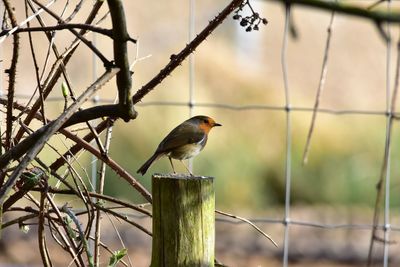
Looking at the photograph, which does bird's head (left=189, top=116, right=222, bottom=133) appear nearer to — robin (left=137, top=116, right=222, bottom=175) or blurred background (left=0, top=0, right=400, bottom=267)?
Result: robin (left=137, top=116, right=222, bottom=175)

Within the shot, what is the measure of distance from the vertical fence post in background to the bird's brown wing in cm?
169

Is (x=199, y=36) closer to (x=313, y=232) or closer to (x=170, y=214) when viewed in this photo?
(x=170, y=214)

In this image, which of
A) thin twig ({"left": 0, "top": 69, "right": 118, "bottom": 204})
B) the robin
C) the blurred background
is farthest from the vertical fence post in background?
the blurred background

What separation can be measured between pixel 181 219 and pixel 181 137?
1834mm

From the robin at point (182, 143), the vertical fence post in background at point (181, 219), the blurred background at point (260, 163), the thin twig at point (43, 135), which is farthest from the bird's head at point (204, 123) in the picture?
the thin twig at point (43, 135)

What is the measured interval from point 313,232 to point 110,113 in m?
6.03

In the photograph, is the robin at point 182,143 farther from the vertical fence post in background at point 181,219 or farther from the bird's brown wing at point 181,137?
the vertical fence post in background at point 181,219

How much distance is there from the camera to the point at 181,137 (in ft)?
12.6

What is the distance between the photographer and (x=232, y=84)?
38.4 ft

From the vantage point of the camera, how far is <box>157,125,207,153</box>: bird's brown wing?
3770 millimetres

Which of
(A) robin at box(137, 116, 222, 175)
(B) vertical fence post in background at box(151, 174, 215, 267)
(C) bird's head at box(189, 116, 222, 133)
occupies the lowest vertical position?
(B) vertical fence post in background at box(151, 174, 215, 267)

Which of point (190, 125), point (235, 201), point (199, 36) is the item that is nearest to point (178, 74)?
point (235, 201)

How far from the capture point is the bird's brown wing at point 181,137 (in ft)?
12.4

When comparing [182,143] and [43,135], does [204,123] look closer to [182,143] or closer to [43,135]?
[182,143]
